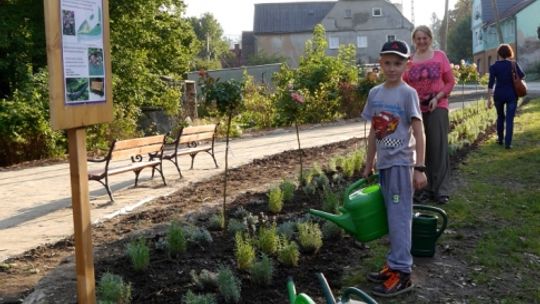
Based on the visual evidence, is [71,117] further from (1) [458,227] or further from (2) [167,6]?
(2) [167,6]

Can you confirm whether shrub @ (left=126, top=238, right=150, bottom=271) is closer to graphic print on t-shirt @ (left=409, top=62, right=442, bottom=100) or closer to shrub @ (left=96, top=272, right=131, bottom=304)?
shrub @ (left=96, top=272, right=131, bottom=304)

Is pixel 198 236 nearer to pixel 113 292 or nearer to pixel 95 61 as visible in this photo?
pixel 113 292

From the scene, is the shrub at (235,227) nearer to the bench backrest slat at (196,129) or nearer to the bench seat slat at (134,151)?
the bench seat slat at (134,151)

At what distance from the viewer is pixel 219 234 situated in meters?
5.86

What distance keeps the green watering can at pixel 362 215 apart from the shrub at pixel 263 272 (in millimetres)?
474

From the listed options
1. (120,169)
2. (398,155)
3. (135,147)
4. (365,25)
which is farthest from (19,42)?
(365,25)

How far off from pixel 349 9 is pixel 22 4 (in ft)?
168

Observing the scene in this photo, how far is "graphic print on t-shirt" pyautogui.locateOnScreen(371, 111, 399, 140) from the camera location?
172 inches

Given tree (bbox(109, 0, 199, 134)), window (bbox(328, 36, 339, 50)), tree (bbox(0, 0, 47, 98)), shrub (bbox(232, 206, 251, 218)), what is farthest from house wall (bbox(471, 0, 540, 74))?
shrub (bbox(232, 206, 251, 218))

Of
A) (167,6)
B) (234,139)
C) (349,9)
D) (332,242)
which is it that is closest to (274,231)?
(332,242)

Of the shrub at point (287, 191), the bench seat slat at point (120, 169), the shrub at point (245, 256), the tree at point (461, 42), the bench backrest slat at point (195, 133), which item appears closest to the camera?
the shrub at point (245, 256)

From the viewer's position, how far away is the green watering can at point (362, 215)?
14.2ft

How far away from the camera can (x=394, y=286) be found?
4.35 m

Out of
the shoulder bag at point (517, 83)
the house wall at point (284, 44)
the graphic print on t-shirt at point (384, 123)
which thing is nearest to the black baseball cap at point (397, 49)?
the graphic print on t-shirt at point (384, 123)
